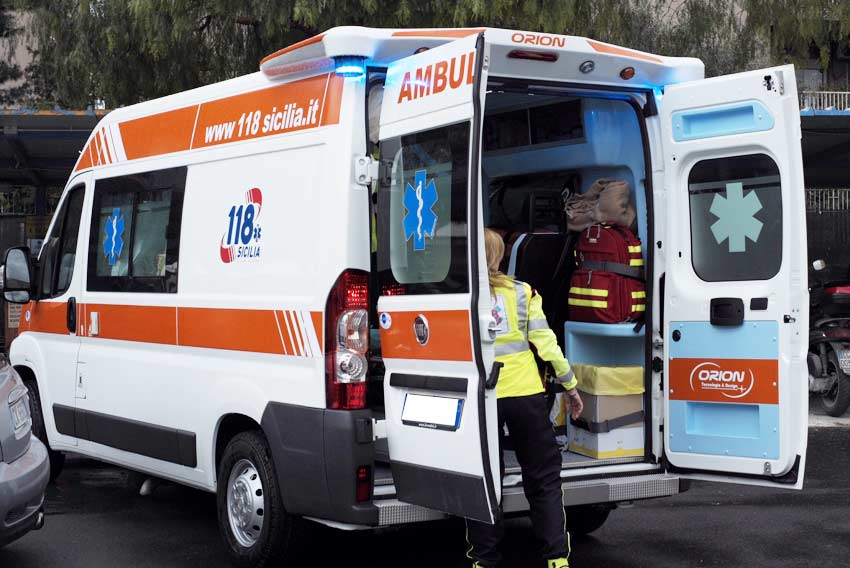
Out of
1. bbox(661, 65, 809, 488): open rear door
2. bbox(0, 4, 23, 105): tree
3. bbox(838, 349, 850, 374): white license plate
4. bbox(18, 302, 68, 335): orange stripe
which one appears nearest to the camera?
bbox(661, 65, 809, 488): open rear door

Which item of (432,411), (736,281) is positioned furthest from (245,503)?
(736,281)

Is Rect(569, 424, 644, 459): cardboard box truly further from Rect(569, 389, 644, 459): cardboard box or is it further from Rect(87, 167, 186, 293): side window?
Rect(87, 167, 186, 293): side window

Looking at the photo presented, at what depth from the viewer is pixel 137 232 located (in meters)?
6.86

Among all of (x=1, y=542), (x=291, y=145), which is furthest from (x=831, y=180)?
(x=1, y=542)

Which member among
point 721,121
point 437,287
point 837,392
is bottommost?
point 837,392

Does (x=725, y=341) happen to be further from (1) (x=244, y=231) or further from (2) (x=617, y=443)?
(1) (x=244, y=231)

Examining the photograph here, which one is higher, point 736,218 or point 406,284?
point 736,218

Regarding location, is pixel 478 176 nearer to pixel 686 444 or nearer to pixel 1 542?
pixel 686 444

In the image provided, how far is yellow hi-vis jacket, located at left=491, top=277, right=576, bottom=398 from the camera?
5371mm

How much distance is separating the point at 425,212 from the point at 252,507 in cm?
178

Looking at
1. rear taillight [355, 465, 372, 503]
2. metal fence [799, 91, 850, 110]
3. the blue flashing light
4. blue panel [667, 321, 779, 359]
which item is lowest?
rear taillight [355, 465, 372, 503]

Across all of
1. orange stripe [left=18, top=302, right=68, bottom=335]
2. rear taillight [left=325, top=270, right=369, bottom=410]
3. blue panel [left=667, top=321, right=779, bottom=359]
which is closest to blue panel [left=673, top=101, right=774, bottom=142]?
blue panel [left=667, top=321, right=779, bottom=359]

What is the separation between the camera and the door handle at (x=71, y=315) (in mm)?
7355

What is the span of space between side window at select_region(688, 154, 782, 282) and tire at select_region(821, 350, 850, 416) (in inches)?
231
